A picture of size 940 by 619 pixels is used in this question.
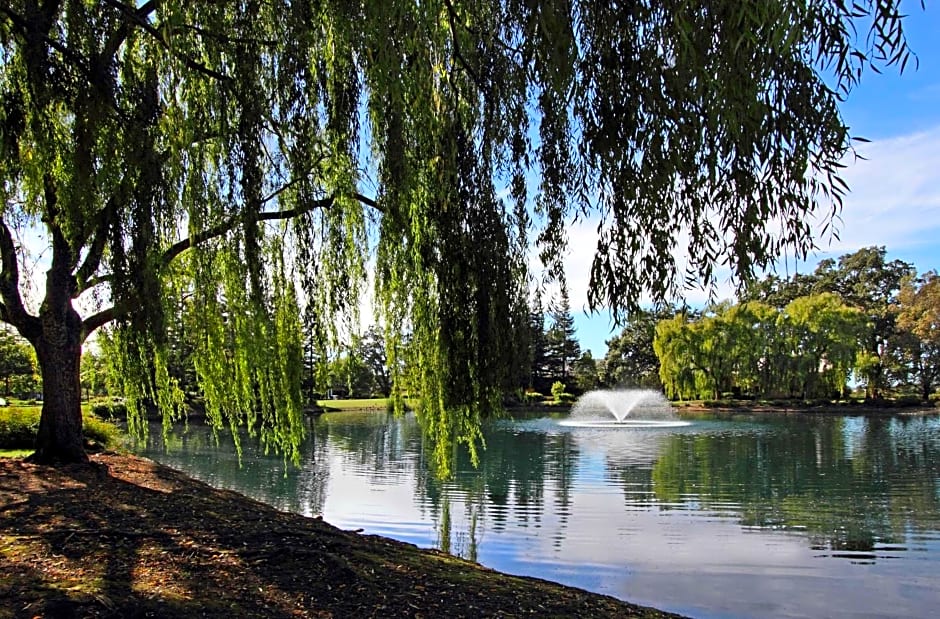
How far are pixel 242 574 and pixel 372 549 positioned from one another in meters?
1.20

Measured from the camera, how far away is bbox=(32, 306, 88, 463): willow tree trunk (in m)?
6.74

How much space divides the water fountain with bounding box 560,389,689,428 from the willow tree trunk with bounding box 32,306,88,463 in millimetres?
20496

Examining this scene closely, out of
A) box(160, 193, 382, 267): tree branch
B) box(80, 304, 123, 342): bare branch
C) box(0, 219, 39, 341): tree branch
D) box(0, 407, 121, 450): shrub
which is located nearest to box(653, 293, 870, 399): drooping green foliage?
box(0, 407, 121, 450): shrub

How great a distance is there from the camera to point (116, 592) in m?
3.14

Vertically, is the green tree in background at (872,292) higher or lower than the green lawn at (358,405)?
higher

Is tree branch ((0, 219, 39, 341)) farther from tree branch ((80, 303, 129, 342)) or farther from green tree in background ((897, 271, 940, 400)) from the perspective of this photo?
green tree in background ((897, 271, 940, 400))

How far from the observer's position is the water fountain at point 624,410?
2672cm

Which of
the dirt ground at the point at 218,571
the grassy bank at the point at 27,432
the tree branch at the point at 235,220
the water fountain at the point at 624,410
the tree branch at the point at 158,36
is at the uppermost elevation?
the tree branch at the point at 158,36

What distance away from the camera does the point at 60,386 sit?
271 inches

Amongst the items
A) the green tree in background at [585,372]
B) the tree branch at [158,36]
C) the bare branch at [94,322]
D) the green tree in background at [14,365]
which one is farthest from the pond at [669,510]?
the green tree in background at [585,372]

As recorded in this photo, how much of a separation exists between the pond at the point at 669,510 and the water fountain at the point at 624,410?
7.84m

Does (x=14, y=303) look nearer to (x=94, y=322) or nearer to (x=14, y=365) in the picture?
(x=94, y=322)

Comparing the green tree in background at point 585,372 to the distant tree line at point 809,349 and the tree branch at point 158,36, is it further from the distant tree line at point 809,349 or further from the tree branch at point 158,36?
the tree branch at point 158,36

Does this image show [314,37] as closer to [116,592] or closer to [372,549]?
[116,592]
